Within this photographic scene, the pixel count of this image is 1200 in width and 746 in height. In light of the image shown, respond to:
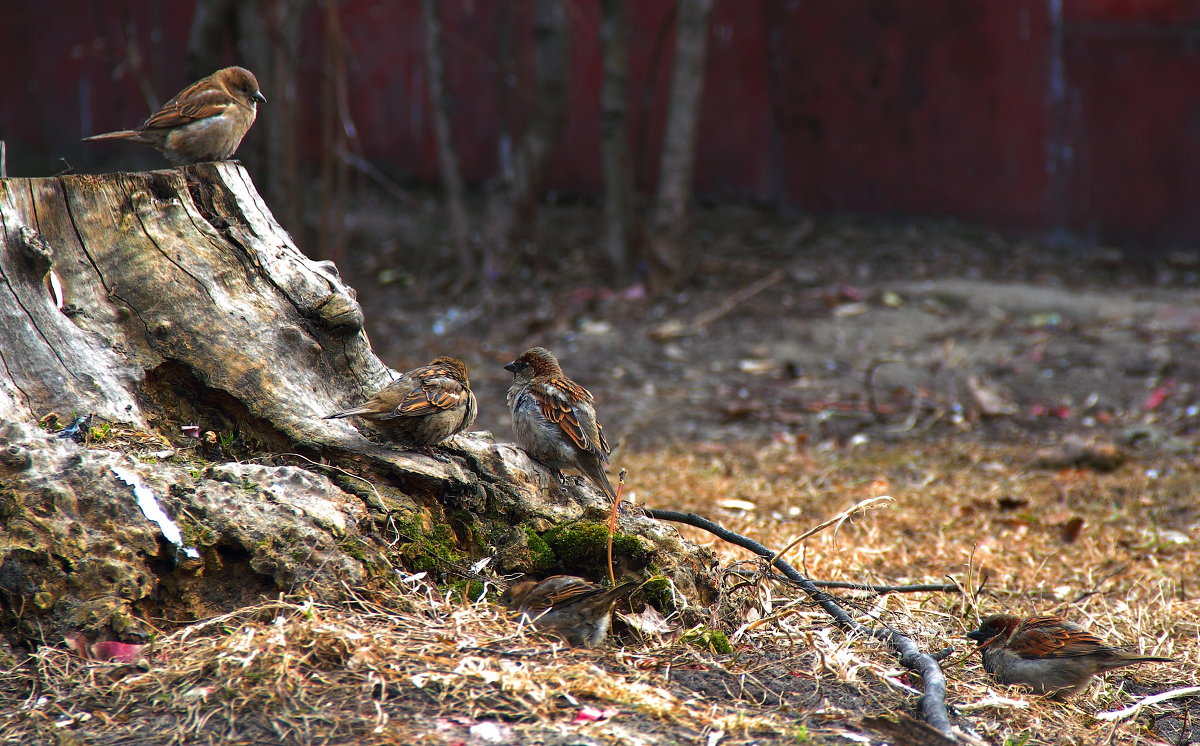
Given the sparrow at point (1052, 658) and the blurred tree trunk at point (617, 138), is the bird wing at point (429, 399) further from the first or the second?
→ the blurred tree trunk at point (617, 138)

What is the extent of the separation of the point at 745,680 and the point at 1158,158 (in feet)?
30.7

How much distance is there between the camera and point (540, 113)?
1157 centimetres

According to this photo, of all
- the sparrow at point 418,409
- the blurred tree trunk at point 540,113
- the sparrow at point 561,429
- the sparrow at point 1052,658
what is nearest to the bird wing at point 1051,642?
the sparrow at point 1052,658

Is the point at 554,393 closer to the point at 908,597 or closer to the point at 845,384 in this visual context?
the point at 908,597

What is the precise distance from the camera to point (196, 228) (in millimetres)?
4445

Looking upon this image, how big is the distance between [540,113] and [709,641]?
8520 mm

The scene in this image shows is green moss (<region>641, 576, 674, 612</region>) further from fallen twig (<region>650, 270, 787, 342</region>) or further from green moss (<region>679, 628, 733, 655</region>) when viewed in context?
fallen twig (<region>650, 270, 787, 342</region>)

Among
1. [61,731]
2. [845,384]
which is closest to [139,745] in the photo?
[61,731]

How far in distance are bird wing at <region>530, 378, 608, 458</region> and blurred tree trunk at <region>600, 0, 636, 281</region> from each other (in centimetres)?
630

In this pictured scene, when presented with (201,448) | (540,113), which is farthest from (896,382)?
→ (201,448)

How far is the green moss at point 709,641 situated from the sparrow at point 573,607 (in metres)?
0.31

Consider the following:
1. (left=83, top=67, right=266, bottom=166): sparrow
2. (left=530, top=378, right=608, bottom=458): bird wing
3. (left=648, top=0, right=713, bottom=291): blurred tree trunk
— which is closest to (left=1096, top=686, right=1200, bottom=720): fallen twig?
(left=530, top=378, right=608, bottom=458): bird wing

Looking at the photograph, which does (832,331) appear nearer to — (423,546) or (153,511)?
(423,546)

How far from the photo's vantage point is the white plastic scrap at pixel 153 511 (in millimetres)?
3457
